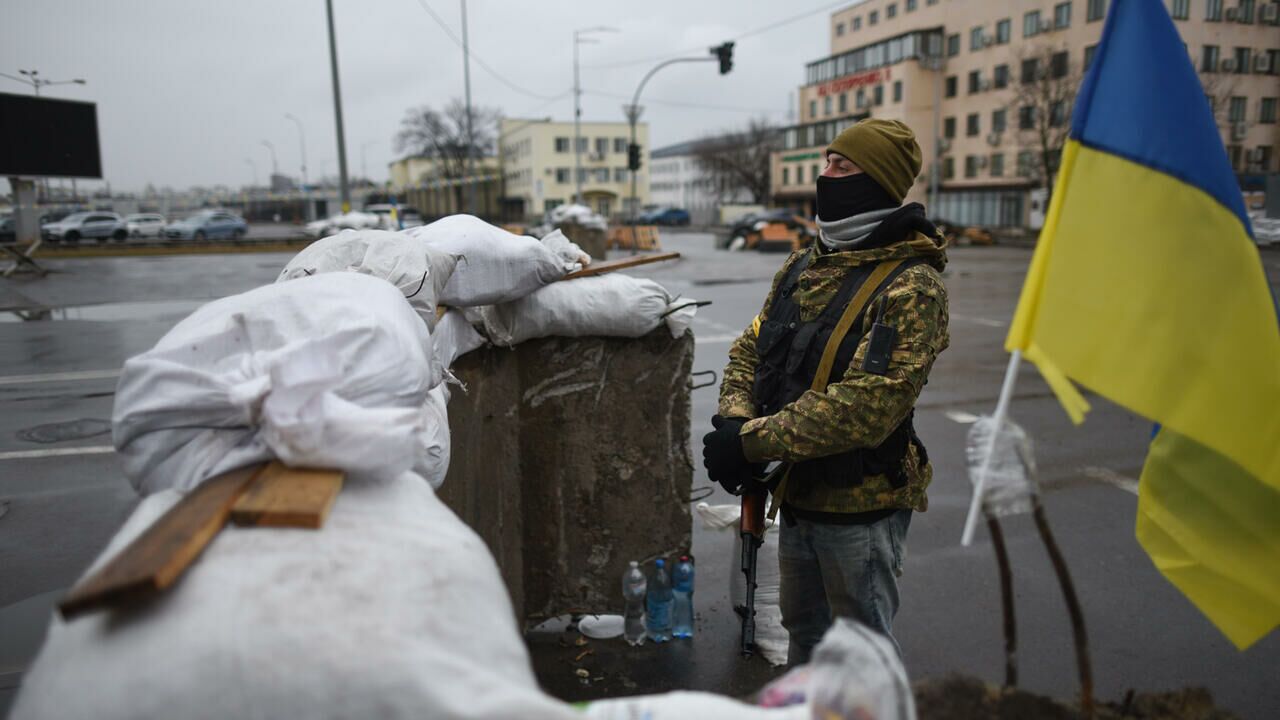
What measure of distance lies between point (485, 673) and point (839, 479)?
1.42 metres

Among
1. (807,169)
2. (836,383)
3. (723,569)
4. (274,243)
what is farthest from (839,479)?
(807,169)

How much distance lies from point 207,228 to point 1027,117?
1586 inches

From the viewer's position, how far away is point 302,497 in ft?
3.86

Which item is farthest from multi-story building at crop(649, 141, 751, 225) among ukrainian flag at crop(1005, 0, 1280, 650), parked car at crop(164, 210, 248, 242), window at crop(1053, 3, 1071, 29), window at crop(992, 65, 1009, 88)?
ukrainian flag at crop(1005, 0, 1280, 650)

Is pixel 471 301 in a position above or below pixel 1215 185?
below

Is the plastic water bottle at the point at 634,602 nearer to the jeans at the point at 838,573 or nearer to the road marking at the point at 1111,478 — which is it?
the jeans at the point at 838,573

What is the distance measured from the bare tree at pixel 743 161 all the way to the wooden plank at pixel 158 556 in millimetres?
80244

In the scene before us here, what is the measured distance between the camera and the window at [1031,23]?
157ft

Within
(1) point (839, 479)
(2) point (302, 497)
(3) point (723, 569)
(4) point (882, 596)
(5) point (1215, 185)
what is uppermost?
(5) point (1215, 185)

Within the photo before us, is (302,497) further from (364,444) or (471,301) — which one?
(471,301)

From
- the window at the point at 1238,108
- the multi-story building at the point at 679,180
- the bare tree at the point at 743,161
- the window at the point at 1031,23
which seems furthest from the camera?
the multi-story building at the point at 679,180

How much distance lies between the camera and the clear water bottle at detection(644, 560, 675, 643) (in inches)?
135

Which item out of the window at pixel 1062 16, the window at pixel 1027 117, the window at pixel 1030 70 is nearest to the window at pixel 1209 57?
the window at pixel 1062 16

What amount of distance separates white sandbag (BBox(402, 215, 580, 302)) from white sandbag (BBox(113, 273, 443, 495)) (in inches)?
50.8
